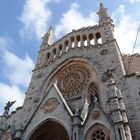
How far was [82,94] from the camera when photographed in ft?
53.3

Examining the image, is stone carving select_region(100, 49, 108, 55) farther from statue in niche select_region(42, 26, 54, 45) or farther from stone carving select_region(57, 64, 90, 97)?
statue in niche select_region(42, 26, 54, 45)

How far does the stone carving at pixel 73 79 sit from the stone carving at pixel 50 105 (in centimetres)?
235

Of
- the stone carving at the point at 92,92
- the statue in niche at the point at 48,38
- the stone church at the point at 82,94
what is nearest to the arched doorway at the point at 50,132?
the stone church at the point at 82,94

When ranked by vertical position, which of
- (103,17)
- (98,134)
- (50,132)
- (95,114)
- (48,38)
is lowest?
(98,134)

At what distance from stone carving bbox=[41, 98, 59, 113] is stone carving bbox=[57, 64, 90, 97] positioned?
235 cm

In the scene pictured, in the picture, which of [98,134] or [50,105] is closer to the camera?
[98,134]

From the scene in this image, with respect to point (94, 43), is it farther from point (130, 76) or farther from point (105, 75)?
point (130, 76)

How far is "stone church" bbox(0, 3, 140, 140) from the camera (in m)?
11.8

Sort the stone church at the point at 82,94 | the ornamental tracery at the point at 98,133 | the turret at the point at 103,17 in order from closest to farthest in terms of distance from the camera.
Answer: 1. the ornamental tracery at the point at 98,133
2. the stone church at the point at 82,94
3. the turret at the point at 103,17

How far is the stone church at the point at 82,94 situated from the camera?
1177cm

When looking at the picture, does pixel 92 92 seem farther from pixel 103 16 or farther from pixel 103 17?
pixel 103 16

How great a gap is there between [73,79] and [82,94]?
209 cm

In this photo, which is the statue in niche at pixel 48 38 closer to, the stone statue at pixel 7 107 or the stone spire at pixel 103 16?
the stone spire at pixel 103 16

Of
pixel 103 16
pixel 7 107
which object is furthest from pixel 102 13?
pixel 7 107
